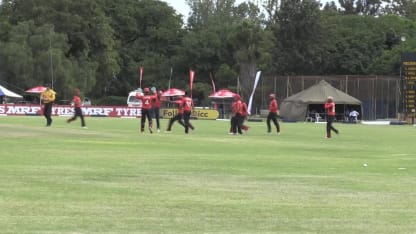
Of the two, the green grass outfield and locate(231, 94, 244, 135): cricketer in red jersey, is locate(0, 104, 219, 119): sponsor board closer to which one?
locate(231, 94, 244, 135): cricketer in red jersey

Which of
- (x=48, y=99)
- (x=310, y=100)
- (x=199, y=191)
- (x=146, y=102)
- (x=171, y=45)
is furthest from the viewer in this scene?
(x=171, y=45)

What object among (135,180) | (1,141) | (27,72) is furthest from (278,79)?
(135,180)

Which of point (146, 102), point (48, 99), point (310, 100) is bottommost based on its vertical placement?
point (146, 102)

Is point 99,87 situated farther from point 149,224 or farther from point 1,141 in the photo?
point 149,224

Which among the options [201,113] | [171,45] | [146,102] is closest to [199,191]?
[146,102]

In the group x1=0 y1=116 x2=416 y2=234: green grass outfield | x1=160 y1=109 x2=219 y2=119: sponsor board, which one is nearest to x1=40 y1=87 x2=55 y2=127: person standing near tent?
x1=0 y1=116 x2=416 y2=234: green grass outfield

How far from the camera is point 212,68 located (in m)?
106

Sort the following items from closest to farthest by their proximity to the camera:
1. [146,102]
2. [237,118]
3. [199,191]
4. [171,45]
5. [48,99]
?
[199,191] < [146,102] < [237,118] < [48,99] < [171,45]

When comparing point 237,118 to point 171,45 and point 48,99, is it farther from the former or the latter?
point 171,45

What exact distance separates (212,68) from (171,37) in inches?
320

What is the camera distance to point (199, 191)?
12273 millimetres

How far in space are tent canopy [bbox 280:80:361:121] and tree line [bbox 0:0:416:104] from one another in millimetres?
10774

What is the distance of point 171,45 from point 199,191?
98.2 metres

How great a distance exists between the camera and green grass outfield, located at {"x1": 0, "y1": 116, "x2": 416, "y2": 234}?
30.5 ft
